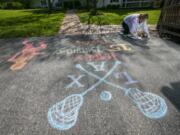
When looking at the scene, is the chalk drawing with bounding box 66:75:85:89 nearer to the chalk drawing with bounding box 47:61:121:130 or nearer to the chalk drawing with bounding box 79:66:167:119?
the chalk drawing with bounding box 47:61:121:130

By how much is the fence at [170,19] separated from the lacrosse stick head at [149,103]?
16.4 feet

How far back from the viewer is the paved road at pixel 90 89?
294 centimetres

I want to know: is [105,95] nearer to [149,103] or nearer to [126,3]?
[149,103]

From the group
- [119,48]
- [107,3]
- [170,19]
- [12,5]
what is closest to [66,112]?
[119,48]

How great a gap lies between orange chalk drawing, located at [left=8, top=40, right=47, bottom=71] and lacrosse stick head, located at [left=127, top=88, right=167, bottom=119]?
3405mm

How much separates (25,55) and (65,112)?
3.84 meters

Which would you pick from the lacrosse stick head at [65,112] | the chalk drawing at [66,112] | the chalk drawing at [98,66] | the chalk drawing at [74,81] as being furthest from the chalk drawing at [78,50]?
the lacrosse stick head at [65,112]

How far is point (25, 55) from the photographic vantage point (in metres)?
6.41

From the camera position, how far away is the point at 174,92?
3791 mm

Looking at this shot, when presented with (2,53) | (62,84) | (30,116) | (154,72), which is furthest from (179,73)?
(2,53)

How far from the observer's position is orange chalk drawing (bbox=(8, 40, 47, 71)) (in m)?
5.53

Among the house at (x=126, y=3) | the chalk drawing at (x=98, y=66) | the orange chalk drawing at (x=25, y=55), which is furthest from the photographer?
the house at (x=126, y=3)

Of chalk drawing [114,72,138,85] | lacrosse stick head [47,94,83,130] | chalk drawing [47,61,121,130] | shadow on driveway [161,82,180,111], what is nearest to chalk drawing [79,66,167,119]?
shadow on driveway [161,82,180,111]

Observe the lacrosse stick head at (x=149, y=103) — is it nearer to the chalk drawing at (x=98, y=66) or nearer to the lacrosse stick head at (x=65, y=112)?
the lacrosse stick head at (x=65, y=112)
